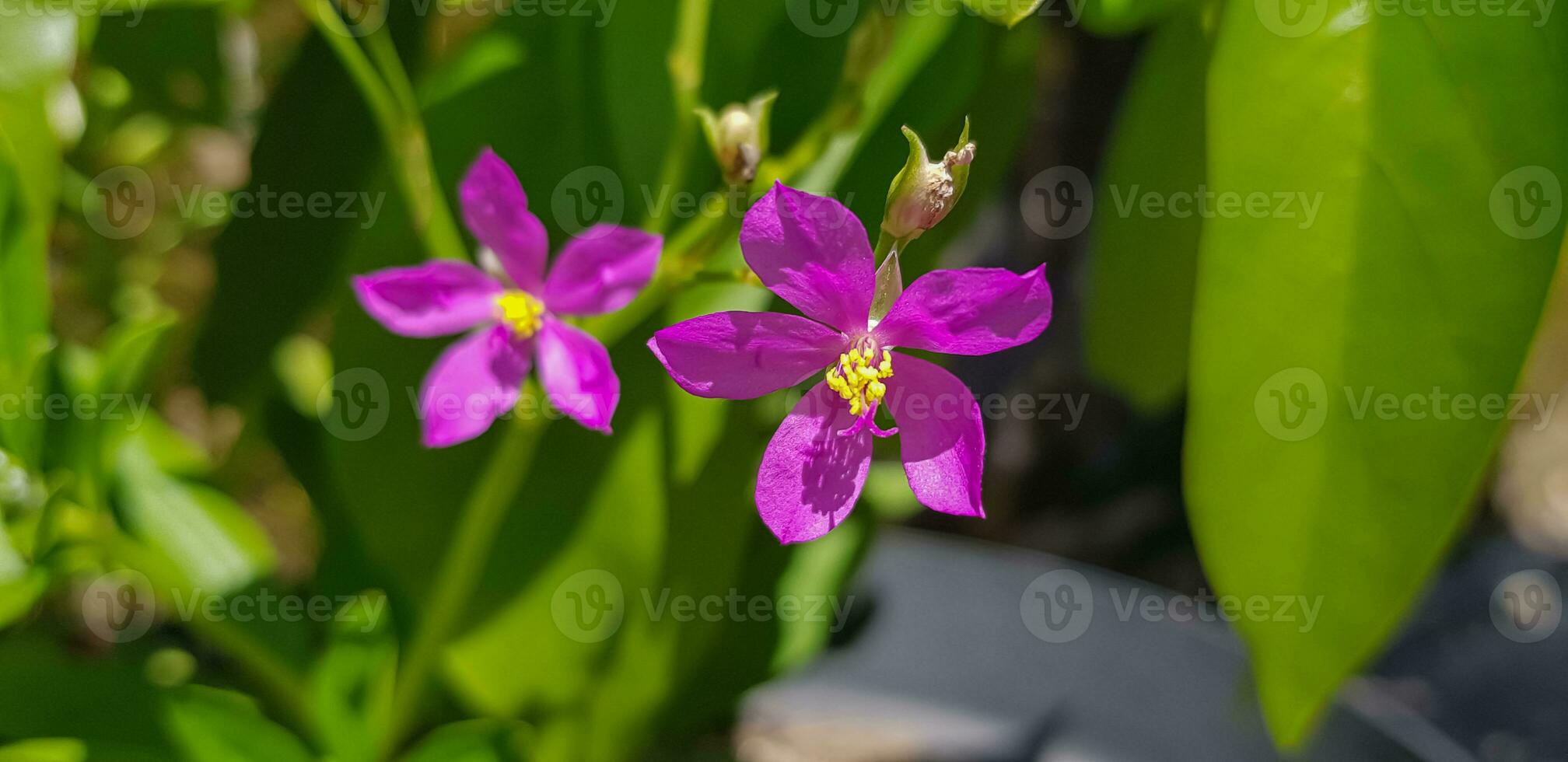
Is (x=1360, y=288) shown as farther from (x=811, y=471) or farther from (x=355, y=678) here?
(x=355, y=678)

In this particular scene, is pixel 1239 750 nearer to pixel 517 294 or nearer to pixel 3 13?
pixel 517 294

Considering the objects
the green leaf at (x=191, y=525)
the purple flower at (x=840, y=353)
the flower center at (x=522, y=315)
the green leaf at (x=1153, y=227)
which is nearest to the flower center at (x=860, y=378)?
the purple flower at (x=840, y=353)

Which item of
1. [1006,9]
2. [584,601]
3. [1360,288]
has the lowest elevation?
[584,601]

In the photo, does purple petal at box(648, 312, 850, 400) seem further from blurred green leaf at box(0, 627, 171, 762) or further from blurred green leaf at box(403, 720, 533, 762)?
blurred green leaf at box(0, 627, 171, 762)

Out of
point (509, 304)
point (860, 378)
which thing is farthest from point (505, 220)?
point (860, 378)

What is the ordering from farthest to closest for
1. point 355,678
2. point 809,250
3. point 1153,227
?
1. point 1153,227
2. point 355,678
3. point 809,250

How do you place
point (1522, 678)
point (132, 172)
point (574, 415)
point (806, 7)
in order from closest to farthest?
point (574, 415)
point (806, 7)
point (132, 172)
point (1522, 678)

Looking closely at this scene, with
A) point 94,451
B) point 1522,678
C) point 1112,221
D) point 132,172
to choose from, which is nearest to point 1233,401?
point 1112,221
